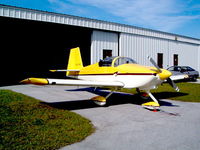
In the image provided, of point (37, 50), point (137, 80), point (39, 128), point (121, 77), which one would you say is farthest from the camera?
point (37, 50)

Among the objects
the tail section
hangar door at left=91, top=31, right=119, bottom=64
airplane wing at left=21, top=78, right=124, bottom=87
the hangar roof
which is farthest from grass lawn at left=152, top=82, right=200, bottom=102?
the hangar roof

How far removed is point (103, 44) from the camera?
1611 cm

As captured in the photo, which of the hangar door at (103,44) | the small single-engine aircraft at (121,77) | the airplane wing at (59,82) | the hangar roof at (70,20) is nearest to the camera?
the airplane wing at (59,82)

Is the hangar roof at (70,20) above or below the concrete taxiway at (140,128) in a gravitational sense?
above

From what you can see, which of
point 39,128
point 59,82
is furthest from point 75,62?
point 39,128

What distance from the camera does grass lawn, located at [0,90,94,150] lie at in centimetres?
349

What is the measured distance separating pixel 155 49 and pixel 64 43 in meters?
9.71

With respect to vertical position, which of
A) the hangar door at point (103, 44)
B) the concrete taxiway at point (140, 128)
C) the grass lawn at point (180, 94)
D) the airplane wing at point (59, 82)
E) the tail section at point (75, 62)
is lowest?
the concrete taxiway at point (140, 128)

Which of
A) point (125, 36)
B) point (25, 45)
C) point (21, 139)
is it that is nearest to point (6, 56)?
point (25, 45)

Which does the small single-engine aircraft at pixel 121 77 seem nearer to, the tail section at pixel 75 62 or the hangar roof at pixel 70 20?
the tail section at pixel 75 62

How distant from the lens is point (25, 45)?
17.7 metres

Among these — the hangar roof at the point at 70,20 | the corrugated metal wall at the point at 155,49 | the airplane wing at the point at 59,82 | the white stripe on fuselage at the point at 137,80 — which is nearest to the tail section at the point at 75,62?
the white stripe on fuselage at the point at 137,80

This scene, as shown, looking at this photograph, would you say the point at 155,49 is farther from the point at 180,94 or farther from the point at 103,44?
the point at 180,94

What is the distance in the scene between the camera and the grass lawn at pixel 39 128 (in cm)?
349
